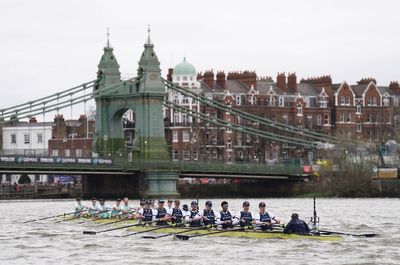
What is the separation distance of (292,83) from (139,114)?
44.1 meters

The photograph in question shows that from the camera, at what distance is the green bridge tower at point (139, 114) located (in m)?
106

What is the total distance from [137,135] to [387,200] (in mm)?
21981

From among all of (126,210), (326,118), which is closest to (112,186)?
(126,210)

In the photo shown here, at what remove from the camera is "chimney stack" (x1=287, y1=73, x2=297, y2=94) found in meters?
150

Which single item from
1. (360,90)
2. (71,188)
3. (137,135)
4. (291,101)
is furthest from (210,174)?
(360,90)

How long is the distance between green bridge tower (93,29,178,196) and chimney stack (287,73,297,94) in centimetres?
3935

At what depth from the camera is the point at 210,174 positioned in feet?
359

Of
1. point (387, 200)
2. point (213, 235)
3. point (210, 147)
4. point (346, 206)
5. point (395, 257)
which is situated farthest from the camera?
point (210, 147)

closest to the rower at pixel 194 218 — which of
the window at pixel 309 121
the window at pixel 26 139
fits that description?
the window at pixel 309 121

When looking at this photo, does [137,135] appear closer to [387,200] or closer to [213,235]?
[387,200]

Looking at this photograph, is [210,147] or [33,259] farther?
[210,147]

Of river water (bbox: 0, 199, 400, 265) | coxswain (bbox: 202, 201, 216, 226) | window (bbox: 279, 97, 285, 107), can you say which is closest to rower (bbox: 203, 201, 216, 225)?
coxswain (bbox: 202, 201, 216, 226)

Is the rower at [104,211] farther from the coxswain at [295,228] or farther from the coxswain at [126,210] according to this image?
the coxswain at [295,228]

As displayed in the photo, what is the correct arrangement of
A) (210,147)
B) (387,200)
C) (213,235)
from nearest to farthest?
(213,235), (387,200), (210,147)
